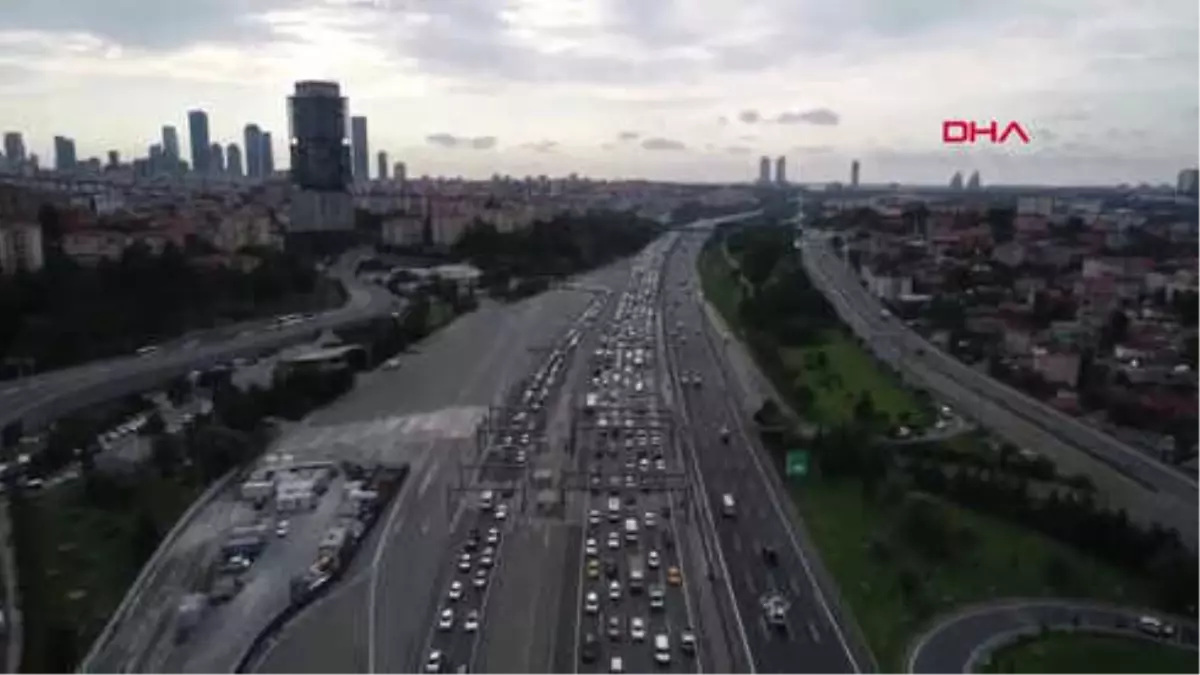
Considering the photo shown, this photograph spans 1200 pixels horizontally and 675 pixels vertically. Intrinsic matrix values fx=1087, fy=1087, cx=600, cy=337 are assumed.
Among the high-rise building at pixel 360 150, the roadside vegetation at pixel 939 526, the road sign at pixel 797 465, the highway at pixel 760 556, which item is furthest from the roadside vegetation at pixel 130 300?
the high-rise building at pixel 360 150

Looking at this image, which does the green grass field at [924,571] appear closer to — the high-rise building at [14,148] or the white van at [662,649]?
the white van at [662,649]

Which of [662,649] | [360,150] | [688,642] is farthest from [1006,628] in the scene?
[360,150]

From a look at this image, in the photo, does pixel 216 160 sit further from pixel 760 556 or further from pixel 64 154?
pixel 760 556

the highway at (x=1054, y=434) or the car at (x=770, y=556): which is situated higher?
the highway at (x=1054, y=434)

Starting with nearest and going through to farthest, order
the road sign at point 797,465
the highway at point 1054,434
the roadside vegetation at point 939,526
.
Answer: the roadside vegetation at point 939,526 < the highway at point 1054,434 < the road sign at point 797,465

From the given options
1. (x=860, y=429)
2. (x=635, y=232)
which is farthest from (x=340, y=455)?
(x=635, y=232)
